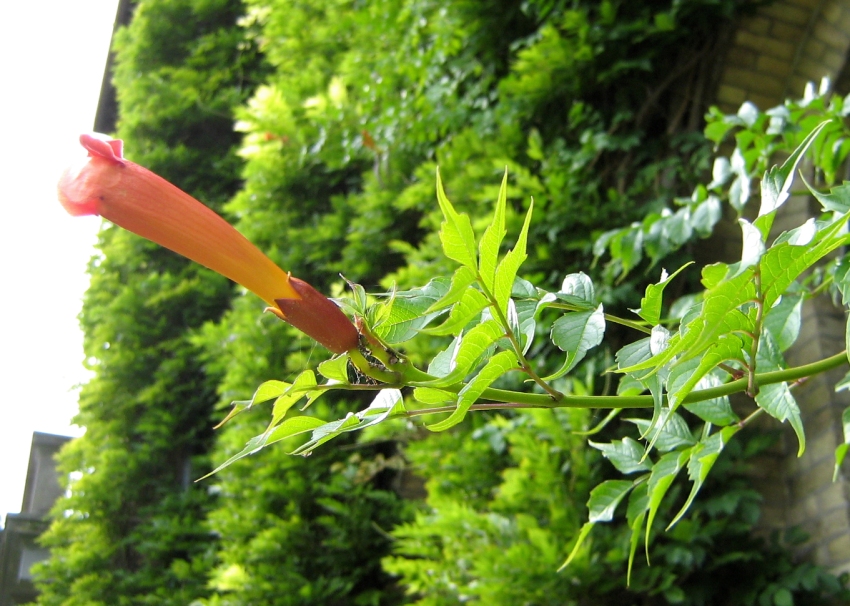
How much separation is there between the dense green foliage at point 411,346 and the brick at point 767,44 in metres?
0.07

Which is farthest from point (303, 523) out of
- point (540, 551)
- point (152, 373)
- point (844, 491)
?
point (152, 373)

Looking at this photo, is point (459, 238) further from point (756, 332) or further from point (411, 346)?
point (411, 346)

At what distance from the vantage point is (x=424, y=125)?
2.93 meters

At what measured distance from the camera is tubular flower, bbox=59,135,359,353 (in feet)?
1.50

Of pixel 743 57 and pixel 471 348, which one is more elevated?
pixel 743 57

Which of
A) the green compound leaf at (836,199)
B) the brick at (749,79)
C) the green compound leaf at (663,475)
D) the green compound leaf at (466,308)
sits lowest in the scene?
the green compound leaf at (663,475)

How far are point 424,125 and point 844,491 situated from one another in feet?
5.91

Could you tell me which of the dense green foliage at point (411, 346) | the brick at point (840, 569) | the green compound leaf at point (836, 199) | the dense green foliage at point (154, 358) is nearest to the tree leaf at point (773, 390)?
the green compound leaf at point (836, 199)

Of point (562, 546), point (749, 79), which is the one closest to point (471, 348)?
point (562, 546)

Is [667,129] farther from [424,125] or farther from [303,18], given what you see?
[303,18]

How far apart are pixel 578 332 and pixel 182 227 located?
0.26m

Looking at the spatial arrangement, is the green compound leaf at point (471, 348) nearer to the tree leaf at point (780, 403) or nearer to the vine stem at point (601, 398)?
the vine stem at point (601, 398)

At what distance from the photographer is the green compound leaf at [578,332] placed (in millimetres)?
521

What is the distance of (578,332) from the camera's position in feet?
1.75
